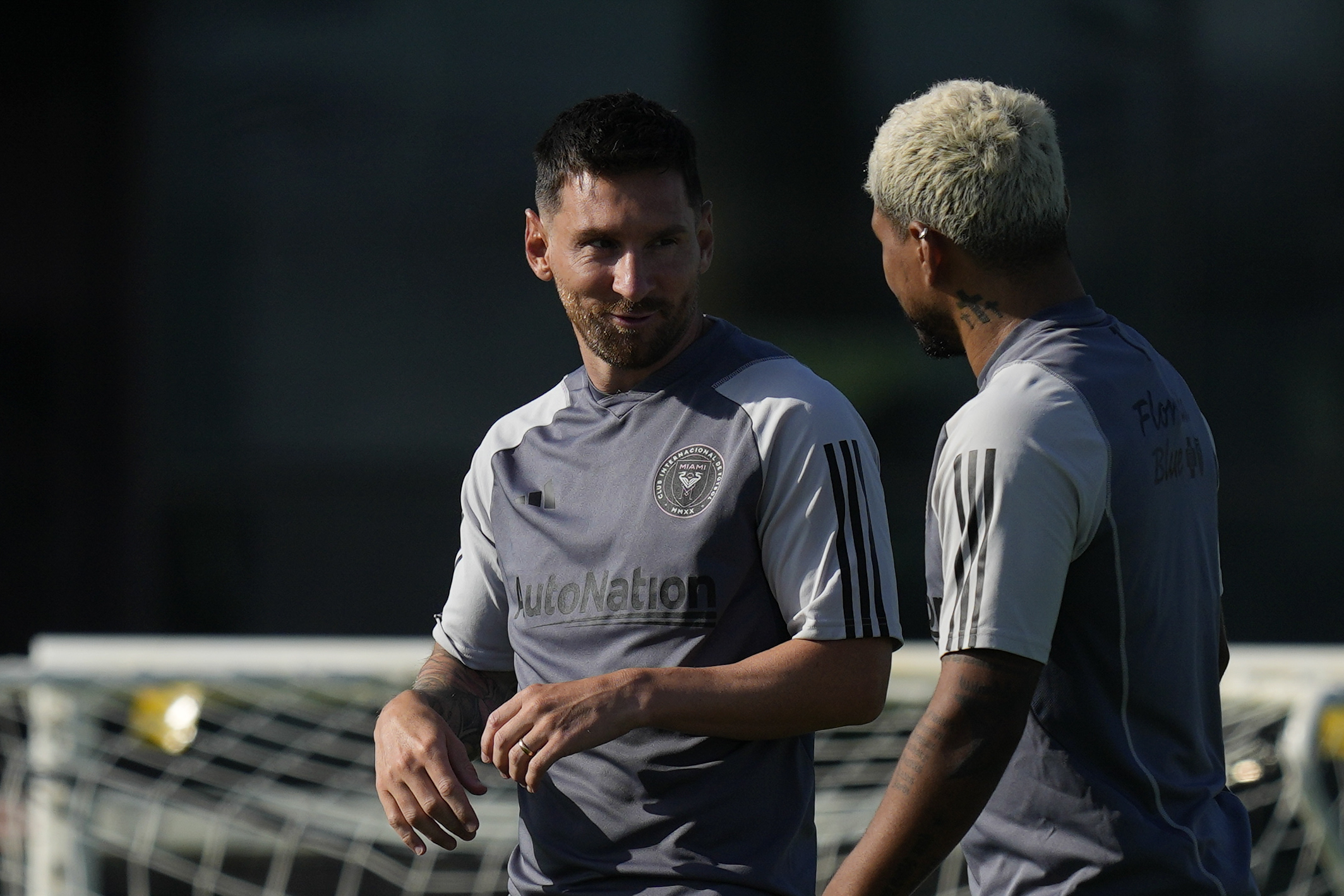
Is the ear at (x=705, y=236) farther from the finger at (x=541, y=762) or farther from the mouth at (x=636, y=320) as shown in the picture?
the finger at (x=541, y=762)

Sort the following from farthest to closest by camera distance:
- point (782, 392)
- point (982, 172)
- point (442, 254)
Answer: point (442, 254) < point (782, 392) < point (982, 172)

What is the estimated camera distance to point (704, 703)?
1.53 m

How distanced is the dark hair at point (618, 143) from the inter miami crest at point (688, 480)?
0.33 m

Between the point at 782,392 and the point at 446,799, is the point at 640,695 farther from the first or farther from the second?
the point at 782,392

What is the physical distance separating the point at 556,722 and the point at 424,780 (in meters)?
0.23

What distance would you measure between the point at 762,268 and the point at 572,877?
3763mm

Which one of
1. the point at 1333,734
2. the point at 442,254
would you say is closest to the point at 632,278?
the point at 1333,734

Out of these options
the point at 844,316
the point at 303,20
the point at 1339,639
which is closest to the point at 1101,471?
the point at 844,316

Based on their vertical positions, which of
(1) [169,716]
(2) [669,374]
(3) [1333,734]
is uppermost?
(2) [669,374]

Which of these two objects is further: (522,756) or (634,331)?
(634,331)

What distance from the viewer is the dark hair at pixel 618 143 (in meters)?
1.74

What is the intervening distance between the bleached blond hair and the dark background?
3549 millimetres

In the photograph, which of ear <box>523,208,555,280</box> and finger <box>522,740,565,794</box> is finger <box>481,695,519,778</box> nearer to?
finger <box>522,740,565,794</box>

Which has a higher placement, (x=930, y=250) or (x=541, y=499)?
(x=930, y=250)
